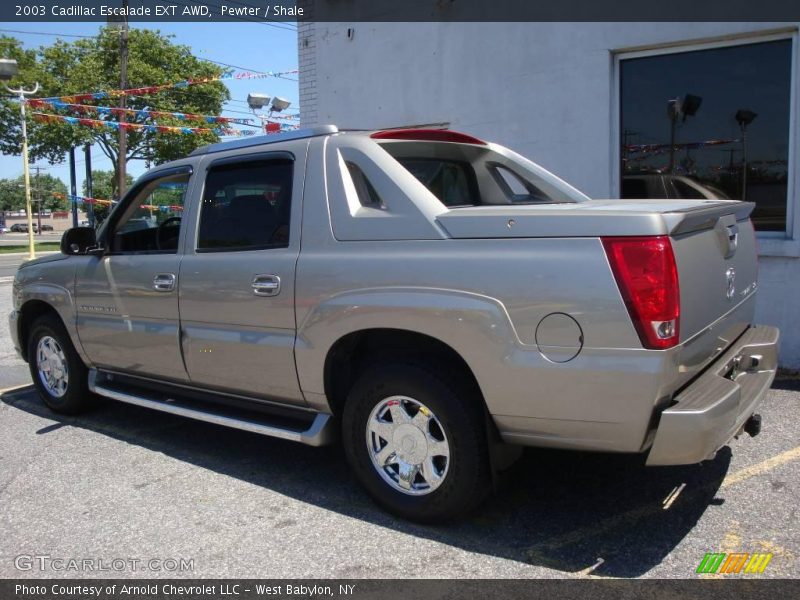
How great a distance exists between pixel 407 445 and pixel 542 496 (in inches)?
37.6

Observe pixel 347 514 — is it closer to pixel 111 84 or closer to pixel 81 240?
pixel 81 240

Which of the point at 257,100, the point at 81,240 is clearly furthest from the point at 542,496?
the point at 257,100

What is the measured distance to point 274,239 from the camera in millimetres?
3961

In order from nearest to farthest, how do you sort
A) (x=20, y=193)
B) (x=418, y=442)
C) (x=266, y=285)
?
(x=418, y=442) < (x=266, y=285) < (x=20, y=193)

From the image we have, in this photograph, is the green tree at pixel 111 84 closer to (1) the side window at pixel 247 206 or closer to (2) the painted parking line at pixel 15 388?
(2) the painted parking line at pixel 15 388

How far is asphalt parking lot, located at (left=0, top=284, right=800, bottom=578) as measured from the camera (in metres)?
3.16

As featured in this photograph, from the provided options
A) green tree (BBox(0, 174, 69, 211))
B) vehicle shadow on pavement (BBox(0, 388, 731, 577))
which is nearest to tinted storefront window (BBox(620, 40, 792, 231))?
vehicle shadow on pavement (BBox(0, 388, 731, 577))

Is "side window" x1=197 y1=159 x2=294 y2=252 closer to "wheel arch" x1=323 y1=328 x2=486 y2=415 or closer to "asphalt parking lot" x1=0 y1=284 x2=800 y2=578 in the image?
"wheel arch" x1=323 y1=328 x2=486 y2=415

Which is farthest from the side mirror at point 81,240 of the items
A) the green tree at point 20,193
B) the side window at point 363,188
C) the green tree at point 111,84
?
the green tree at point 20,193

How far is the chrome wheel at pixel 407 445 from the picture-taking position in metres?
3.35

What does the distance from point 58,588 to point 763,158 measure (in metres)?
6.65

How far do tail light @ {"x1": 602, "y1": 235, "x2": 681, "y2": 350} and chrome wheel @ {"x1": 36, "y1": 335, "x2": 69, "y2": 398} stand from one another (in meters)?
4.40

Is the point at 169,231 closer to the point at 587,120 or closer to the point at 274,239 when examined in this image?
the point at 274,239

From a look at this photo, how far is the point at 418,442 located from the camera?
133 inches
